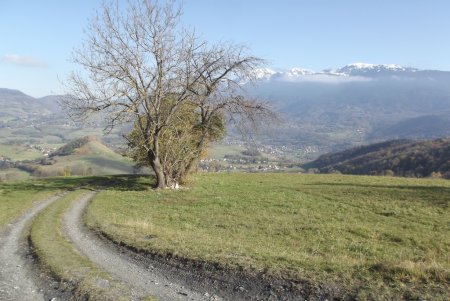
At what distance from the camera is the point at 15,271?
50.6 ft

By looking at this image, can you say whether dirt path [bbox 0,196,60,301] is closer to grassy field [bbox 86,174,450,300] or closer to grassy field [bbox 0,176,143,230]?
grassy field [bbox 0,176,143,230]

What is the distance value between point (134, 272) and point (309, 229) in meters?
11.9

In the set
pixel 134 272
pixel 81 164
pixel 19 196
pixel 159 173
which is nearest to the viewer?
pixel 134 272

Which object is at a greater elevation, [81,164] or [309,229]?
[81,164]

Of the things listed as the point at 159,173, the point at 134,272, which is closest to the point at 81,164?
the point at 159,173

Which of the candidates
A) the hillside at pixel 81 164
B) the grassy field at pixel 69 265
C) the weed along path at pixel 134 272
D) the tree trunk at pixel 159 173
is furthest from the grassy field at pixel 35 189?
the hillside at pixel 81 164

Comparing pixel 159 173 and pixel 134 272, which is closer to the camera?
pixel 134 272

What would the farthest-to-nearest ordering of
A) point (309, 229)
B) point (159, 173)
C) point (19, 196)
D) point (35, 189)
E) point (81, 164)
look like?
point (81, 164) < point (35, 189) < point (159, 173) < point (19, 196) < point (309, 229)

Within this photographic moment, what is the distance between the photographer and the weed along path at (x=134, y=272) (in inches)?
491

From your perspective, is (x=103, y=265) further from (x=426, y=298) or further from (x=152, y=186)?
(x=152, y=186)

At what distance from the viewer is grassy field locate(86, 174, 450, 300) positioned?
484 inches

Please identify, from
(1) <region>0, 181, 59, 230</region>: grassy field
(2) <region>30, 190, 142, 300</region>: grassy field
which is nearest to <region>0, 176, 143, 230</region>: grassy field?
(1) <region>0, 181, 59, 230</region>: grassy field

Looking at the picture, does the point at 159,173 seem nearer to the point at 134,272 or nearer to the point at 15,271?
the point at 15,271

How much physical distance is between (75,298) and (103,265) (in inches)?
131
